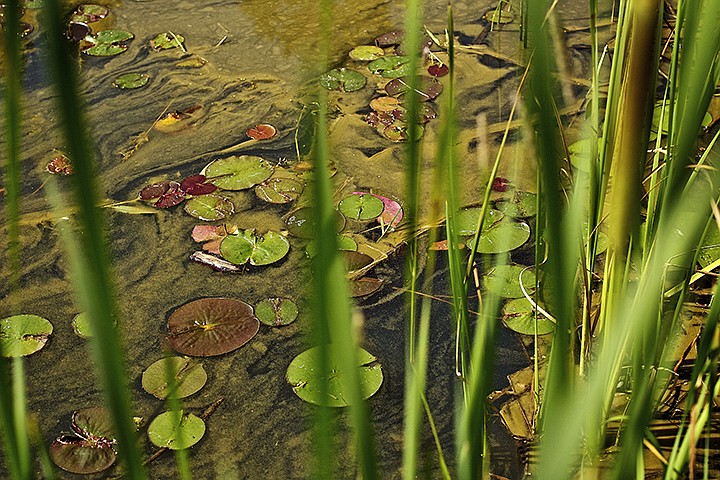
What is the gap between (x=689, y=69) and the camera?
2.74ft

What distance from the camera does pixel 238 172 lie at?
82.7 inches

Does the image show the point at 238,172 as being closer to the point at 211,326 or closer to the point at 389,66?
the point at 211,326

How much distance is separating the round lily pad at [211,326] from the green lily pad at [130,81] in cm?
98

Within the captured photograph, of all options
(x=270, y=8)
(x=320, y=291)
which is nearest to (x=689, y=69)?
(x=320, y=291)

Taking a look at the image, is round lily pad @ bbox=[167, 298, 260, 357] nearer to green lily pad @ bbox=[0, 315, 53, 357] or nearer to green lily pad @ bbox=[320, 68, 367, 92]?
green lily pad @ bbox=[0, 315, 53, 357]

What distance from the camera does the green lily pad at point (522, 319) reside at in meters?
1.60

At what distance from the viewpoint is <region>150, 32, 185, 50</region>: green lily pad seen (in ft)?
8.62

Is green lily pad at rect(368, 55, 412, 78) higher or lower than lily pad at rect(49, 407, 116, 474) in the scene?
higher

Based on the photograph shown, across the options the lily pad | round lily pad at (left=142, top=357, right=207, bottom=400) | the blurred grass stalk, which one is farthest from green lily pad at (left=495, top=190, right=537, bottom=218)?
the blurred grass stalk

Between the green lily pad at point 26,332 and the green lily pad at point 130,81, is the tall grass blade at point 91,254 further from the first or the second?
the green lily pad at point 130,81

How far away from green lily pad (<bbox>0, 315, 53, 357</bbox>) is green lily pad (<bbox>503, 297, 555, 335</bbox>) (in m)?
0.95

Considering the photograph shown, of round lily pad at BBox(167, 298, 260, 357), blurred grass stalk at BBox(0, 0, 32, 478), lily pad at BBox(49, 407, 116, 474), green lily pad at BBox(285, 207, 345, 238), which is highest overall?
blurred grass stalk at BBox(0, 0, 32, 478)

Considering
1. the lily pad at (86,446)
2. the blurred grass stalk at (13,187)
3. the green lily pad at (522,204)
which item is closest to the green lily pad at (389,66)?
the green lily pad at (522,204)

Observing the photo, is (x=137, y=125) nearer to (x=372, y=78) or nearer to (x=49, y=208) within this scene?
(x=49, y=208)
